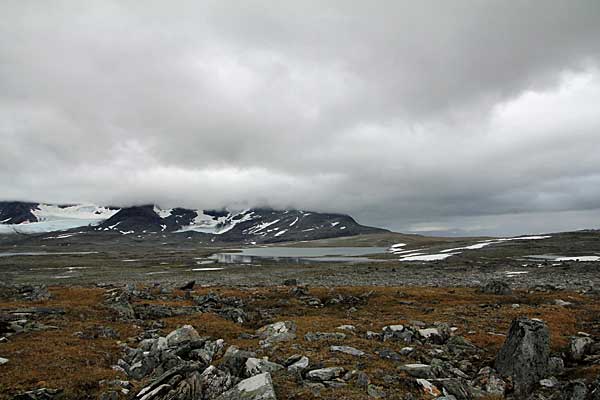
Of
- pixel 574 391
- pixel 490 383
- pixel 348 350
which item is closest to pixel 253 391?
pixel 348 350

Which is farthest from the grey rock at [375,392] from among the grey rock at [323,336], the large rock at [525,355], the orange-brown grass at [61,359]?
the orange-brown grass at [61,359]

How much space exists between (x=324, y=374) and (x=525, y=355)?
10.2 m

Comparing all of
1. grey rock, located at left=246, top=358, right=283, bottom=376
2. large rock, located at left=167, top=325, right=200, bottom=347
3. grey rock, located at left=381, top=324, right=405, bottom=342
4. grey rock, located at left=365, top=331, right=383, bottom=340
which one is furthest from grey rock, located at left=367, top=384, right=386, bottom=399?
large rock, located at left=167, top=325, right=200, bottom=347

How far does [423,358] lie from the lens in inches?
830

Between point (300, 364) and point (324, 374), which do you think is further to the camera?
point (300, 364)

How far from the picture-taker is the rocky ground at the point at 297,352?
1556 cm

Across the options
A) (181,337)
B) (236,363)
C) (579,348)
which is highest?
(236,363)

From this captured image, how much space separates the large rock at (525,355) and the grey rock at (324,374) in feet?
27.6


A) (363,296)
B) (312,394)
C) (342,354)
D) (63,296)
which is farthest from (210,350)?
(63,296)

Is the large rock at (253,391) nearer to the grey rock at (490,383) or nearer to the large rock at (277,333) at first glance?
the large rock at (277,333)

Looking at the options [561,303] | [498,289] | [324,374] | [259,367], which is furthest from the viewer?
[498,289]

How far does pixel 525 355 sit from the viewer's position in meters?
18.1

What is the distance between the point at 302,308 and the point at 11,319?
26.8 meters

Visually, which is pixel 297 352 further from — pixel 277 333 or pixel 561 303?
pixel 561 303
